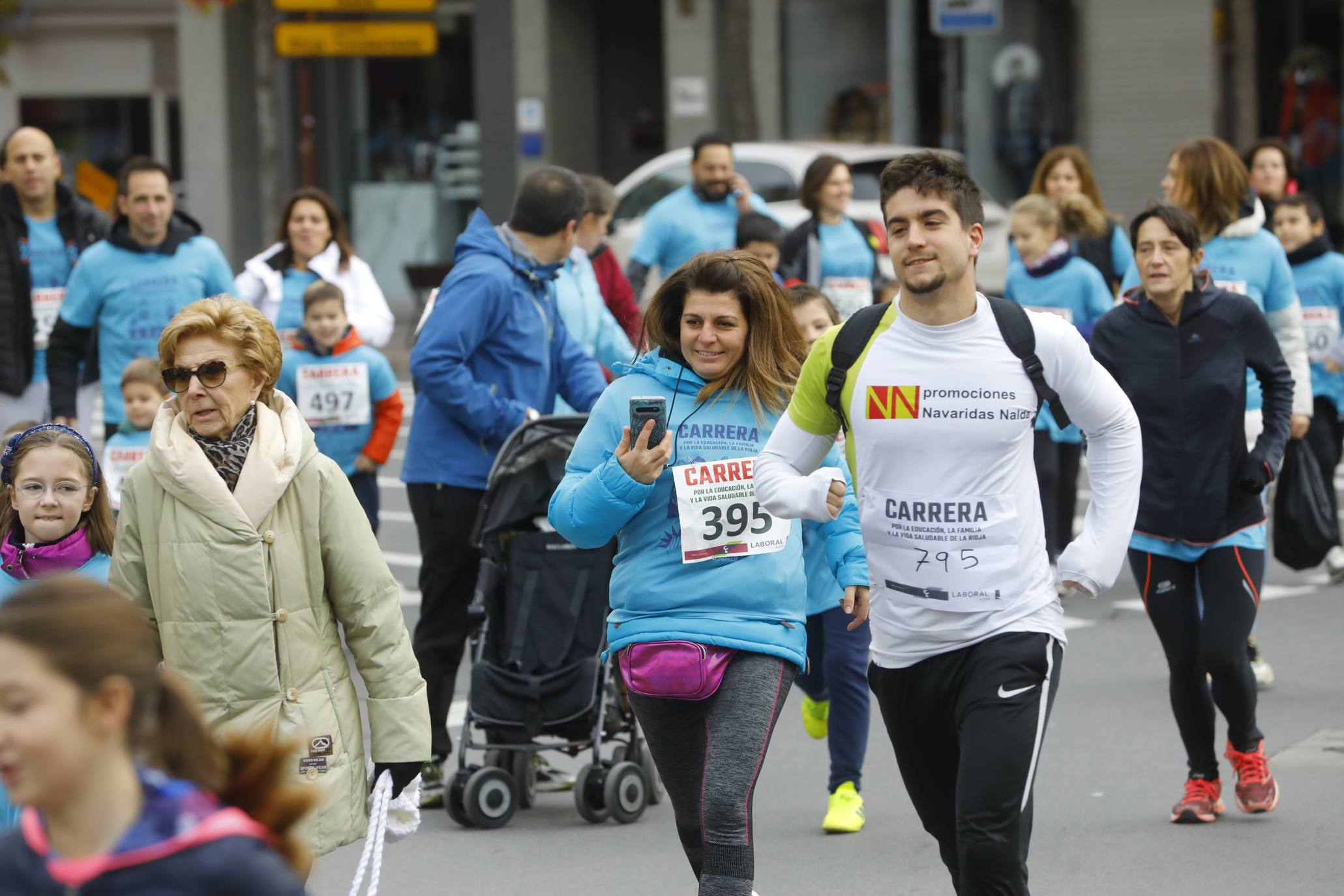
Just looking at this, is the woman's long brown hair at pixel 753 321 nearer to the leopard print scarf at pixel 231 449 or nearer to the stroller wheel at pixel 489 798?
the leopard print scarf at pixel 231 449

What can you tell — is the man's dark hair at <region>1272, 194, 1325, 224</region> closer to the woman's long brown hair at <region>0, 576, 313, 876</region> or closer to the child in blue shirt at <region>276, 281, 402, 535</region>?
the child in blue shirt at <region>276, 281, 402, 535</region>

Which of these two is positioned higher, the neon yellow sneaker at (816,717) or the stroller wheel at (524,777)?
the neon yellow sneaker at (816,717)

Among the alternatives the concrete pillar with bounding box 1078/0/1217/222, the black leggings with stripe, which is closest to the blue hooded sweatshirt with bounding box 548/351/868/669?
the black leggings with stripe

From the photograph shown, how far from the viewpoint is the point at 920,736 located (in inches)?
183

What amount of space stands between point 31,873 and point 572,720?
4123 millimetres

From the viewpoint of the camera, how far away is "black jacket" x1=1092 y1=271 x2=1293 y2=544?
20.5ft

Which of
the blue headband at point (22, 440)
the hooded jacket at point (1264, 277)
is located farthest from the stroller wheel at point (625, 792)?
the hooded jacket at point (1264, 277)

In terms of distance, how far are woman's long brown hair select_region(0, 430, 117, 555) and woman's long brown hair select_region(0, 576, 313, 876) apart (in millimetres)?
2234

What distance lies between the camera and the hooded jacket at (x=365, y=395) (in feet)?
29.2

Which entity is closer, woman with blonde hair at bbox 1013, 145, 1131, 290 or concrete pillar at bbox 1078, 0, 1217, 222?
woman with blonde hair at bbox 1013, 145, 1131, 290

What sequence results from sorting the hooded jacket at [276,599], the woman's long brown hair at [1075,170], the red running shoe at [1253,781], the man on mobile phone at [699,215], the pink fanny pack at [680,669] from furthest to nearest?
1. the woman's long brown hair at [1075,170]
2. the man on mobile phone at [699,215]
3. the red running shoe at [1253,781]
4. the pink fanny pack at [680,669]
5. the hooded jacket at [276,599]

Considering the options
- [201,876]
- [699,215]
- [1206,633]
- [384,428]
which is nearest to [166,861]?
[201,876]

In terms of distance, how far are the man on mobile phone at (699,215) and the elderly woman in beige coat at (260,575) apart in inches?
258

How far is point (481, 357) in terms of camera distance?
7.02 m
